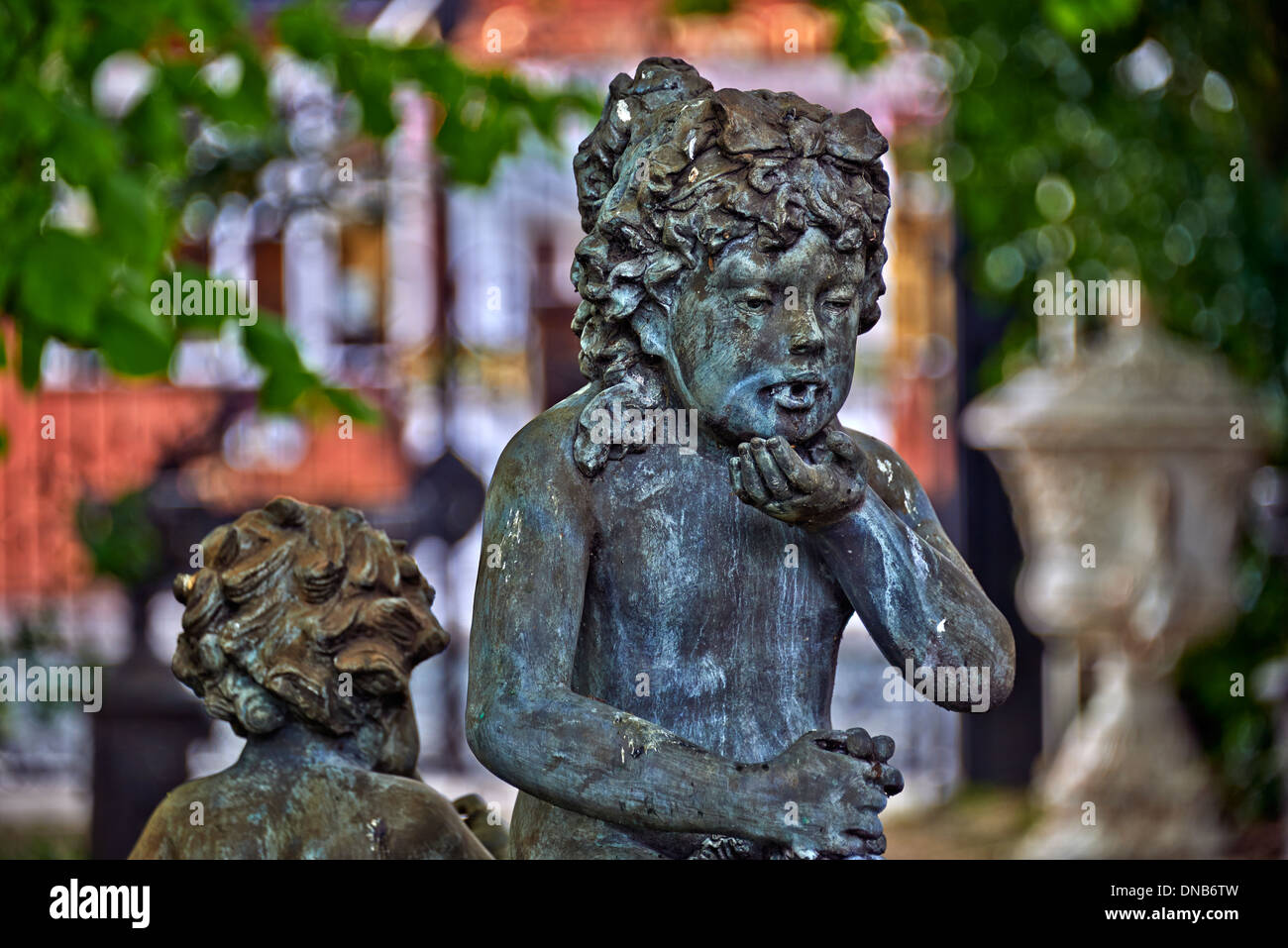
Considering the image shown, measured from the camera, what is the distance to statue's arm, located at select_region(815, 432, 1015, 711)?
1.85 meters

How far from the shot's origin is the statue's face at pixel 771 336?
183 cm

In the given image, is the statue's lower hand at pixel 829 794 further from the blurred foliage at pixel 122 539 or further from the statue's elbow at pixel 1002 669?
the blurred foliage at pixel 122 539

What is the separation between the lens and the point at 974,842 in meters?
7.37

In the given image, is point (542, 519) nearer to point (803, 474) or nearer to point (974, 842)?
point (803, 474)

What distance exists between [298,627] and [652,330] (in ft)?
1.85

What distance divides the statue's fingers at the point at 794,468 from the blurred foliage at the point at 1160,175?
436 centimetres

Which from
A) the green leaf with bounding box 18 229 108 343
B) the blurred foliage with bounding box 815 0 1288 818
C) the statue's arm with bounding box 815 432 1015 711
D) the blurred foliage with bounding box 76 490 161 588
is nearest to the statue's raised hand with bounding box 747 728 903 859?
the statue's arm with bounding box 815 432 1015 711

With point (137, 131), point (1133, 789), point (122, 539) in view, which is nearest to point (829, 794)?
point (137, 131)

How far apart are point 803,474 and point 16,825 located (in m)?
6.13

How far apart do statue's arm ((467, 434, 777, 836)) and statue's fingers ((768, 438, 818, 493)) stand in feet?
0.82

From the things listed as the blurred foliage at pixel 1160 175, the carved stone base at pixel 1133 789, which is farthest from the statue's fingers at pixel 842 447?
the carved stone base at pixel 1133 789

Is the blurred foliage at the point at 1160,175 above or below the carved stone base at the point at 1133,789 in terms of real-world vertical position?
above

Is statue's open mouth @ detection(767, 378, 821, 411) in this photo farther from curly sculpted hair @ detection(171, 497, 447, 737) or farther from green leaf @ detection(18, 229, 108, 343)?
green leaf @ detection(18, 229, 108, 343)

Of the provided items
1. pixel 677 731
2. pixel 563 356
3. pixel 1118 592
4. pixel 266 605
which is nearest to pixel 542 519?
pixel 677 731
